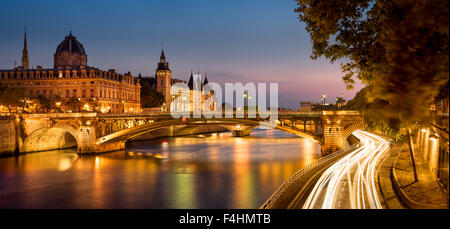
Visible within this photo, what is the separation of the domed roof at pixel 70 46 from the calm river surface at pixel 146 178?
55.2 metres

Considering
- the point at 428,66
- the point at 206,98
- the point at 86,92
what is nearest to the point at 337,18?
the point at 428,66

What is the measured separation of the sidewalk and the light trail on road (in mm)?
1219

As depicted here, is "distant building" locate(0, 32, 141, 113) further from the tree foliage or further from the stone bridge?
the tree foliage

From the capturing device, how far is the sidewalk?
17.4 m

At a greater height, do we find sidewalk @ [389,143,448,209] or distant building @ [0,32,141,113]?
distant building @ [0,32,141,113]

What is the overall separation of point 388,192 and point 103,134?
136ft

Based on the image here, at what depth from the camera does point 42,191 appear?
99.7 ft

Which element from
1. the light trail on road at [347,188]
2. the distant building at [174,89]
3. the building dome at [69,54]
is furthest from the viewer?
the distant building at [174,89]

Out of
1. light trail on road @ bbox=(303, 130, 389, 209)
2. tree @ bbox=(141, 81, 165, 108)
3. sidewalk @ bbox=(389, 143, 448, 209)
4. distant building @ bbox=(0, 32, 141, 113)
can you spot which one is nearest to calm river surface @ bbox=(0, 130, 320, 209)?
light trail on road @ bbox=(303, 130, 389, 209)

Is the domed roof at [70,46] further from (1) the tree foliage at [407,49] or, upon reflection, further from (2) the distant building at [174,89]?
(1) the tree foliage at [407,49]

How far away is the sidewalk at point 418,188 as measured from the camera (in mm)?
17391

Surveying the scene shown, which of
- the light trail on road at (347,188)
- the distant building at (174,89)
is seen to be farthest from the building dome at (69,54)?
the light trail on road at (347,188)

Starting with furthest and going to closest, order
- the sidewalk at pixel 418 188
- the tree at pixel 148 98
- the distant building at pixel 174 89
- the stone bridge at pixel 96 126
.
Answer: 1. the distant building at pixel 174 89
2. the tree at pixel 148 98
3. the stone bridge at pixel 96 126
4. the sidewalk at pixel 418 188

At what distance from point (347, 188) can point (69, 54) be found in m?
94.8
